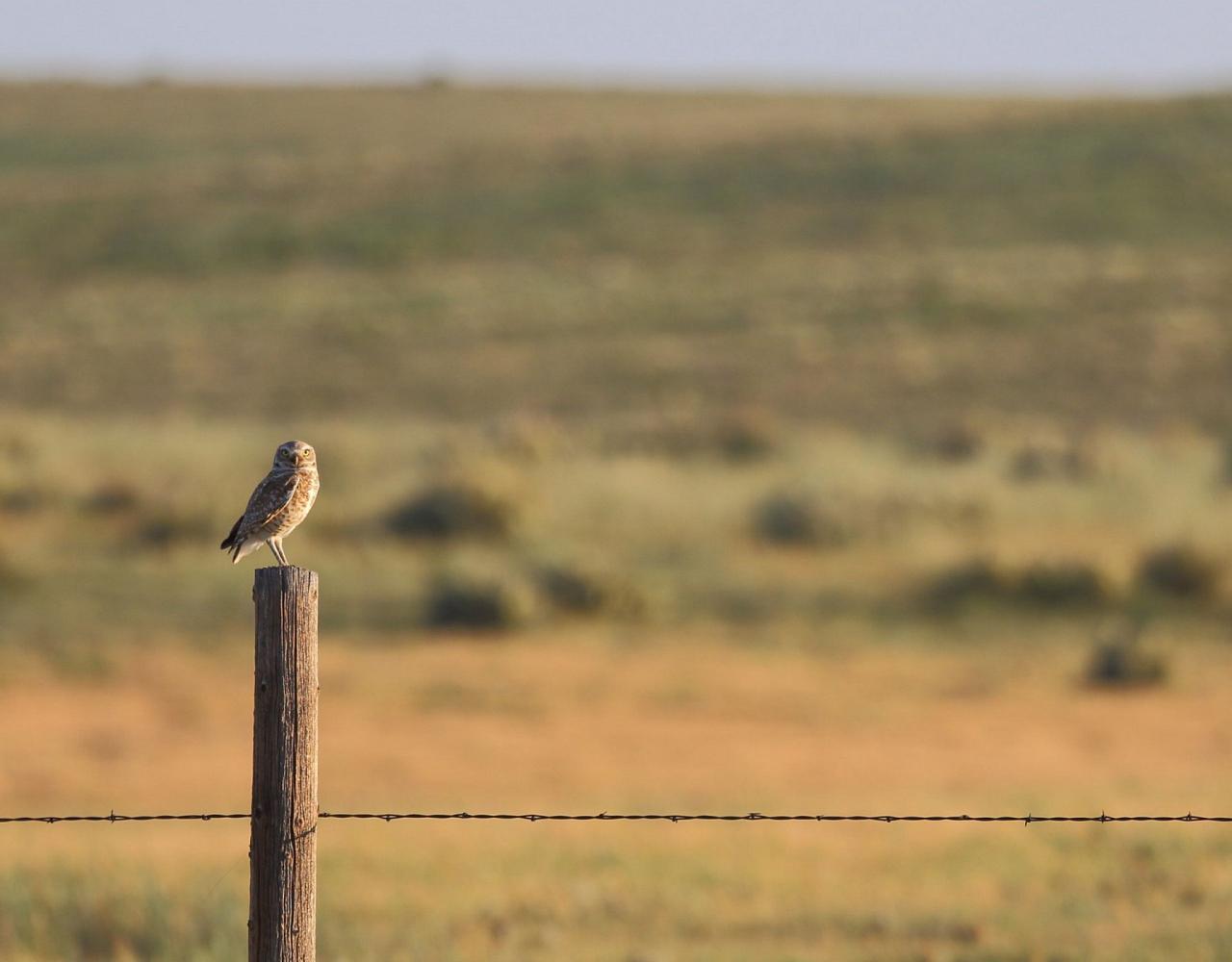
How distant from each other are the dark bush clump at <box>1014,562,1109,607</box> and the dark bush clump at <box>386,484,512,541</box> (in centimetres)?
568

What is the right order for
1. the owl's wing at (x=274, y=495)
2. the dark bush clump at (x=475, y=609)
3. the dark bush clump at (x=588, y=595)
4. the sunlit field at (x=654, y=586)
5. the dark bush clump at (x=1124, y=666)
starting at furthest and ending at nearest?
the dark bush clump at (x=588, y=595) < the dark bush clump at (x=475, y=609) < the dark bush clump at (x=1124, y=666) < the sunlit field at (x=654, y=586) < the owl's wing at (x=274, y=495)

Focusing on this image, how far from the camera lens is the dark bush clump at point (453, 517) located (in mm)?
19875

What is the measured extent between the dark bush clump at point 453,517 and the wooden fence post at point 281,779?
15.7 m

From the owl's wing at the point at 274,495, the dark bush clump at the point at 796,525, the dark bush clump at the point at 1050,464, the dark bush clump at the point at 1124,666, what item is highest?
the dark bush clump at the point at 1050,464

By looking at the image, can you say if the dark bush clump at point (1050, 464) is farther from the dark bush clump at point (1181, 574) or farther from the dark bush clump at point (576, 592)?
the dark bush clump at point (576, 592)

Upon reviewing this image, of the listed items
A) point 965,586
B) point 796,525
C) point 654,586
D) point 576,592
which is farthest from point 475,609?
point 965,586

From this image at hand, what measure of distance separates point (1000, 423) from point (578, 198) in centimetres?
3032

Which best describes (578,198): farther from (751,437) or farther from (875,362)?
(751,437)

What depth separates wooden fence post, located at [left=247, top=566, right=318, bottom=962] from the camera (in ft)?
13.2

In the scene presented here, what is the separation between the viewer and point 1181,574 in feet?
58.7

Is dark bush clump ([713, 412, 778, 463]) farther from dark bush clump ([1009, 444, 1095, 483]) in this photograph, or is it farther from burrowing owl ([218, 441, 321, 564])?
burrowing owl ([218, 441, 321, 564])

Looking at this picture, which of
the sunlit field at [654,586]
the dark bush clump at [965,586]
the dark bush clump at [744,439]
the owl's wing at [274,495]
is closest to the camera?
the owl's wing at [274,495]

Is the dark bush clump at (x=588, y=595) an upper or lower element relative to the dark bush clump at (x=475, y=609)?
upper

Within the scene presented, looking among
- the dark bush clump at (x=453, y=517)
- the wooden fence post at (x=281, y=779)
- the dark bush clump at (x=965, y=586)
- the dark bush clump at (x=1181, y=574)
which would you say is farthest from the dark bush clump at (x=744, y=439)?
the wooden fence post at (x=281, y=779)
